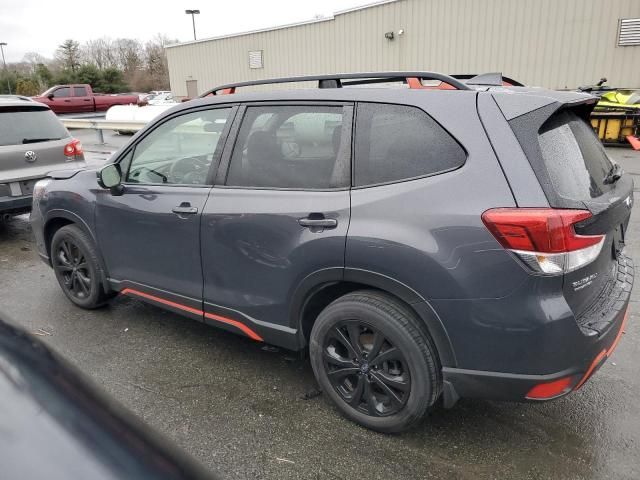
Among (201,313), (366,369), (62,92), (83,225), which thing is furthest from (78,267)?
(62,92)

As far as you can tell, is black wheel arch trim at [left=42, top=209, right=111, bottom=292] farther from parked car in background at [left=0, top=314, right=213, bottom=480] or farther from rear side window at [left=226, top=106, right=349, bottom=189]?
parked car in background at [left=0, top=314, right=213, bottom=480]

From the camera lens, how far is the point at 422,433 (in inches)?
109

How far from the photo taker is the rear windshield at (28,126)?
21.0 feet

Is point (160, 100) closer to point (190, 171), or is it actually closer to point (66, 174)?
point (66, 174)

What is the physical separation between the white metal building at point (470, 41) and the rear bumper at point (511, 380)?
56.3 feet

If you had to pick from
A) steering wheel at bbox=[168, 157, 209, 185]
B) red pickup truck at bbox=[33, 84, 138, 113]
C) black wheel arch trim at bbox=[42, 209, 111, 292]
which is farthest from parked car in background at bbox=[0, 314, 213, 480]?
red pickup truck at bbox=[33, 84, 138, 113]

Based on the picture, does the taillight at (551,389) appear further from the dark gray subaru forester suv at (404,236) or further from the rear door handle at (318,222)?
the rear door handle at (318,222)

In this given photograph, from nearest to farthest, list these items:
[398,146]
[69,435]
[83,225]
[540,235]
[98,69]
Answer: [69,435] < [540,235] < [398,146] < [83,225] < [98,69]

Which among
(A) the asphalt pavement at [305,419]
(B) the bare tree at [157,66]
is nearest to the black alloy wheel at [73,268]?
(A) the asphalt pavement at [305,419]

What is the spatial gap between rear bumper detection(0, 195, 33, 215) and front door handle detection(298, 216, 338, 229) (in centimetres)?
497

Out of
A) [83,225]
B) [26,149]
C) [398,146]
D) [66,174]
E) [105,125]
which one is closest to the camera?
[398,146]

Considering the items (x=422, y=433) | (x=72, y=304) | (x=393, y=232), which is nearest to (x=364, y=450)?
(x=422, y=433)

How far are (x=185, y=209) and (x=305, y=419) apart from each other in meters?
1.45

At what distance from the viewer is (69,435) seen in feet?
3.68
